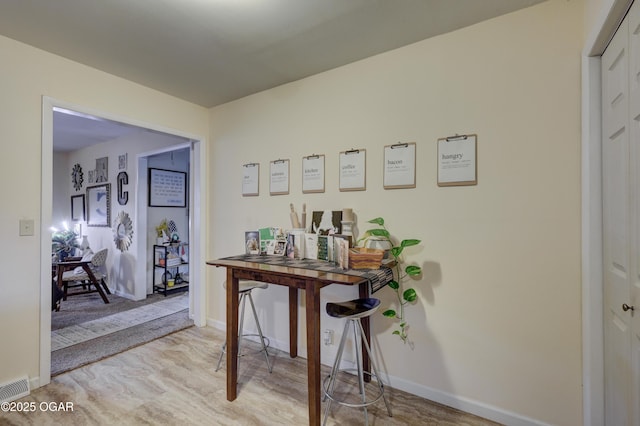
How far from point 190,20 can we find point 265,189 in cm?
144

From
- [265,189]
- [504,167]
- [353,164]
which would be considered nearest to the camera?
[504,167]

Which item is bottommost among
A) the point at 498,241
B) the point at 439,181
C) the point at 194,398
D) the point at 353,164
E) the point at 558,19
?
the point at 194,398

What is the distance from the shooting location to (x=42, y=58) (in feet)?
7.13

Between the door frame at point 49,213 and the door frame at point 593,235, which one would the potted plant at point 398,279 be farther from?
the door frame at point 49,213

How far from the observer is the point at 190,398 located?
6.64 feet

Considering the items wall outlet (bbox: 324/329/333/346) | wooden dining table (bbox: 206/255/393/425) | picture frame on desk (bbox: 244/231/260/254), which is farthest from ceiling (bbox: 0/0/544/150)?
wall outlet (bbox: 324/329/333/346)

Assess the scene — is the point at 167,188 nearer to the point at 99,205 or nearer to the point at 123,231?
the point at 123,231

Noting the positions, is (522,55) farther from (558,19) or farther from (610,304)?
(610,304)

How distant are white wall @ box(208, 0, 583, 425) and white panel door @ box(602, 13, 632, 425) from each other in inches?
7.2

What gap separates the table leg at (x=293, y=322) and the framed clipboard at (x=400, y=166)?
4.02 ft

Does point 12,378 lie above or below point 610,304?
below

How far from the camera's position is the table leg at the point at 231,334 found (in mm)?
1991

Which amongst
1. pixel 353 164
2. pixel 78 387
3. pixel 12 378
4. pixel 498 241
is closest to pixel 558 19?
pixel 498 241

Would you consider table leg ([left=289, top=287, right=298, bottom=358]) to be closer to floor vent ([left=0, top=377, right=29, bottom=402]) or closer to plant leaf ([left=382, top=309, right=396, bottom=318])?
plant leaf ([left=382, top=309, right=396, bottom=318])
